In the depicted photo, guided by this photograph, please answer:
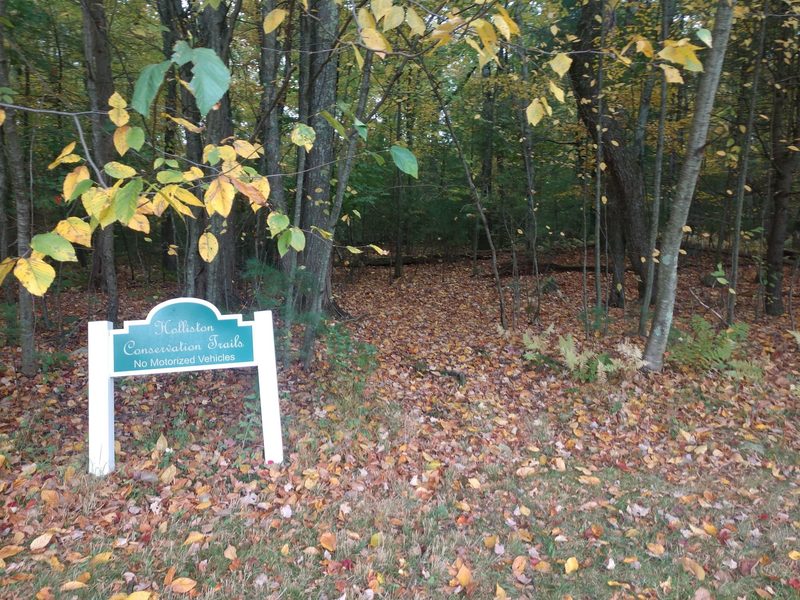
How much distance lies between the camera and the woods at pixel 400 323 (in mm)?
2766

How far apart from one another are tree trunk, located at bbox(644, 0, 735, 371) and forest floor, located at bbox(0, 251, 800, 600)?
22.2 inches

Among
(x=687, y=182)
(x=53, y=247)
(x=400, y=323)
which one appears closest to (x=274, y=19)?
(x=53, y=247)

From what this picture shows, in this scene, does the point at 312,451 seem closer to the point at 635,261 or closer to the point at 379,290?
the point at 635,261

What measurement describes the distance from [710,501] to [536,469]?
1.38 meters

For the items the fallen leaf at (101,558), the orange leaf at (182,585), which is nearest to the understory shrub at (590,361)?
the orange leaf at (182,585)

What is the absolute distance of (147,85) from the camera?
1616mm

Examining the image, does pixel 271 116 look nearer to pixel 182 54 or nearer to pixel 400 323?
pixel 400 323

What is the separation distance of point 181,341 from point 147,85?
8.81 feet

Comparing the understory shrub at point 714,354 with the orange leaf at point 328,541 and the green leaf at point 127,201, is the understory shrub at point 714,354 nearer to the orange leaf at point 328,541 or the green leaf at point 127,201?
the orange leaf at point 328,541

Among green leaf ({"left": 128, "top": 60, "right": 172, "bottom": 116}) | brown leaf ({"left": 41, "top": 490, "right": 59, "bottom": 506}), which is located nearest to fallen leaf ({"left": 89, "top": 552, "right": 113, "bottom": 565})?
brown leaf ({"left": 41, "top": 490, "right": 59, "bottom": 506})

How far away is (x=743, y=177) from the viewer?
7.81 m

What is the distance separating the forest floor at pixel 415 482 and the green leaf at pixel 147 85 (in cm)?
253

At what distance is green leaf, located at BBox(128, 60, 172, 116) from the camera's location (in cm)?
159

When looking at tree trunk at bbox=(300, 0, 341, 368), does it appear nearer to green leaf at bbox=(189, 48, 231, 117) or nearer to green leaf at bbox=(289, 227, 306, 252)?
green leaf at bbox=(289, 227, 306, 252)
